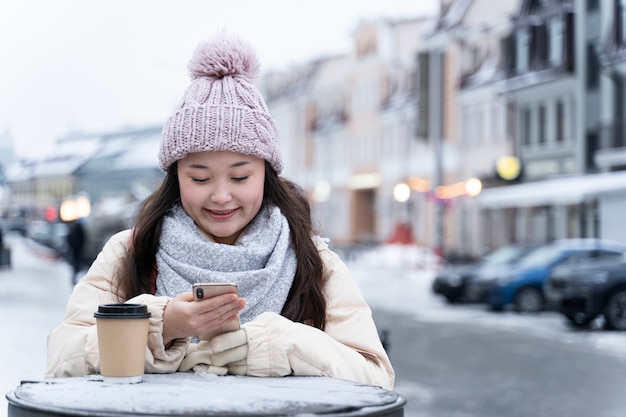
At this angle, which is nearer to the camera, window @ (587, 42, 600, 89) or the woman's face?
the woman's face

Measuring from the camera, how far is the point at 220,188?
9.82 ft

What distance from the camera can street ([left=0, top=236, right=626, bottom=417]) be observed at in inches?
390

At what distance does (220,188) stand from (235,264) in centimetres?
19

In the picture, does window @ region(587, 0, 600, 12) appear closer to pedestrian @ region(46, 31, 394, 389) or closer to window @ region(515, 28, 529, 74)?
window @ region(515, 28, 529, 74)

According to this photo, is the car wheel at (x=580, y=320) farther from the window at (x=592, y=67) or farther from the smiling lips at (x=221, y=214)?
the window at (x=592, y=67)

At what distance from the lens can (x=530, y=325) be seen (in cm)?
1958

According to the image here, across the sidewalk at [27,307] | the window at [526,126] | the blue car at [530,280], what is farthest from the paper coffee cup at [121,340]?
the window at [526,126]

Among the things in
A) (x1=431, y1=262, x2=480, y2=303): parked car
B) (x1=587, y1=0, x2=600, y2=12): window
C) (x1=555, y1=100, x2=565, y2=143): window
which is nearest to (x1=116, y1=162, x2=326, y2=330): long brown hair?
(x1=431, y1=262, x2=480, y2=303): parked car

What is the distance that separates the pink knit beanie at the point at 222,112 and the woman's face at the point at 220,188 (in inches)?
1.1

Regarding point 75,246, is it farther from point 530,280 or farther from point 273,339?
point 273,339

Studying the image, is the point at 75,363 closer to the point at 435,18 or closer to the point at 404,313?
the point at 404,313

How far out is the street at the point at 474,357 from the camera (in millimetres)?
9898

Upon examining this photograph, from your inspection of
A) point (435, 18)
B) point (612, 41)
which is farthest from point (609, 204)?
point (435, 18)

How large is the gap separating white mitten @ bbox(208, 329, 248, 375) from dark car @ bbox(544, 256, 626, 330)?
52.5 feet
